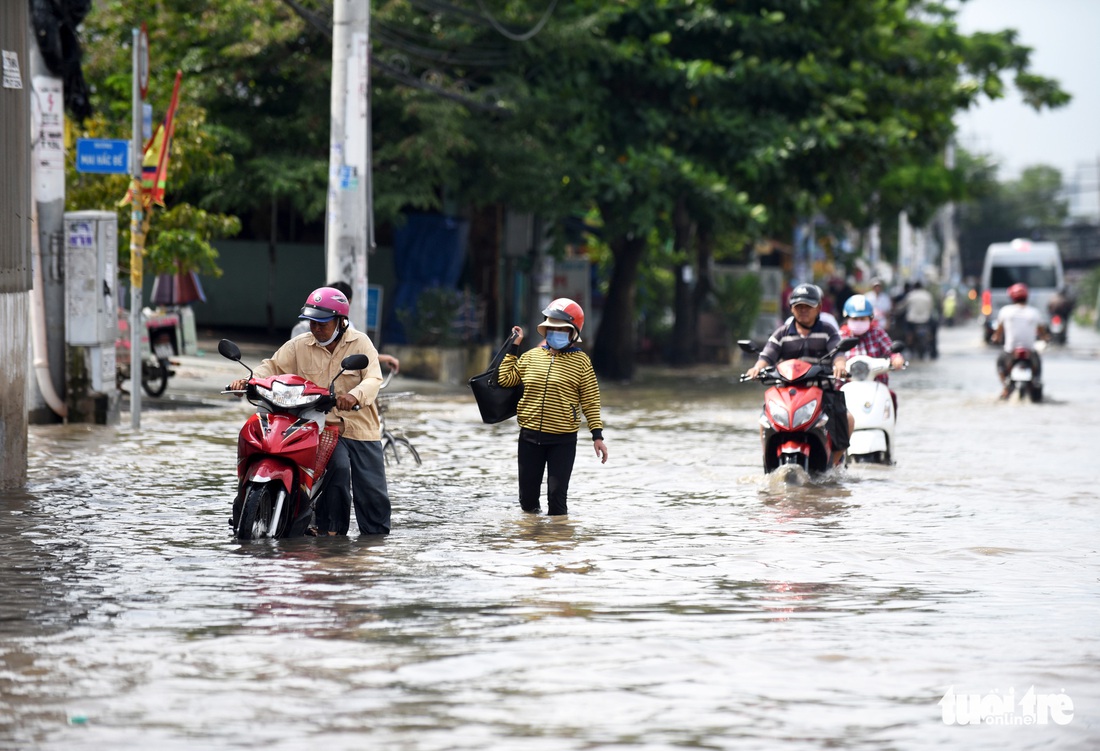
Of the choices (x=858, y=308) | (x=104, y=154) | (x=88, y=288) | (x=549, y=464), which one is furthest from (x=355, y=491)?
(x=88, y=288)

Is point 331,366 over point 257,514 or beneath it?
A: over

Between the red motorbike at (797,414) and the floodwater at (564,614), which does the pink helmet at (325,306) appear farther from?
the red motorbike at (797,414)

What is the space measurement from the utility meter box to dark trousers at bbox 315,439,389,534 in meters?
7.32

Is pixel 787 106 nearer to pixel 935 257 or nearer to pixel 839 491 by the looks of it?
pixel 839 491

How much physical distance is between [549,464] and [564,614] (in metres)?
3.80

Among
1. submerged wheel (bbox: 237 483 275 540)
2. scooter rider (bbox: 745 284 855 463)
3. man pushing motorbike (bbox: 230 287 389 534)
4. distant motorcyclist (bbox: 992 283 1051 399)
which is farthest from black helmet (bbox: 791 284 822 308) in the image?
distant motorcyclist (bbox: 992 283 1051 399)

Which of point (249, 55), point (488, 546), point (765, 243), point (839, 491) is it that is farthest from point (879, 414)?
point (765, 243)

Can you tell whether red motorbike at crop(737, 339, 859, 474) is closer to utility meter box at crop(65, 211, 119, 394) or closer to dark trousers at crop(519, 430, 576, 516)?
dark trousers at crop(519, 430, 576, 516)

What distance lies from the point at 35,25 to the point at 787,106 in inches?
611

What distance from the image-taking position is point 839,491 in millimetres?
13359

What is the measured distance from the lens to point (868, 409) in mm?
15227

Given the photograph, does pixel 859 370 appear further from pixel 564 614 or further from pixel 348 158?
pixel 564 614

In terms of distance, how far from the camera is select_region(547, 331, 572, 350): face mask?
455 inches

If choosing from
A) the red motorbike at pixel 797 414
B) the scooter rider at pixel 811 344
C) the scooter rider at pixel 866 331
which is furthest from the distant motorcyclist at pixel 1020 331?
the red motorbike at pixel 797 414
